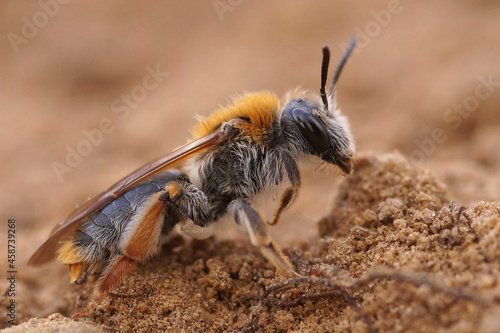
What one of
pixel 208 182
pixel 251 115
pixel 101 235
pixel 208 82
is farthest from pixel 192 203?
pixel 208 82

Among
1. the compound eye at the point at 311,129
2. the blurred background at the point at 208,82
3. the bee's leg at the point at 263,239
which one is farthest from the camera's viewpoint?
the blurred background at the point at 208,82

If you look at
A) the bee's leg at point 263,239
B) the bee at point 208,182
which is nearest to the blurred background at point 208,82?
the bee at point 208,182

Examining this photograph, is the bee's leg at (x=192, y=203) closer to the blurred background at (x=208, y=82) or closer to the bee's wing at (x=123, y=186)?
the bee's wing at (x=123, y=186)

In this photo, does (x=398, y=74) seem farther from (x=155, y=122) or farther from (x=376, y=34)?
(x=155, y=122)

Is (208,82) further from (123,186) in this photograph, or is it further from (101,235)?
(101,235)

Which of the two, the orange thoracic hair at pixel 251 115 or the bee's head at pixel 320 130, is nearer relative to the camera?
the bee's head at pixel 320 130

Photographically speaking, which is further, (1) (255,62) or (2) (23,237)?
(1) (255,62)

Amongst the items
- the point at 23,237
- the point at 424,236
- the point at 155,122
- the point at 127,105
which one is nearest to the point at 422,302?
the point at 424,236
